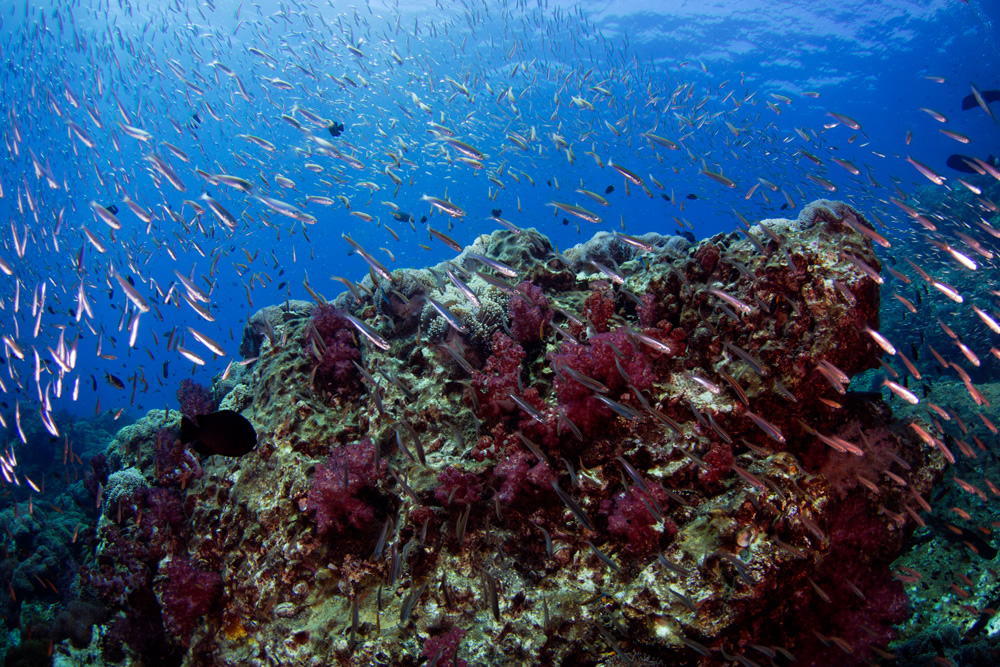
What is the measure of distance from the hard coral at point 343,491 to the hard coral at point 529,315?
7.44 feet

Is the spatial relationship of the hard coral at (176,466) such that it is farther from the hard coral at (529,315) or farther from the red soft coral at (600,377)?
the red soft coral at (600,377)

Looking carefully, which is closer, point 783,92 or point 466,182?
point 783,92

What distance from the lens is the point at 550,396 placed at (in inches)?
195

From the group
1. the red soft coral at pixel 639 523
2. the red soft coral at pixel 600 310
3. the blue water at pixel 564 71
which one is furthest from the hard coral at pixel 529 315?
the blue water at pixel 564 71

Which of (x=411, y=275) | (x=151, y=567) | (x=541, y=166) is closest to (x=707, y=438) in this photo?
(x=411, y=275)

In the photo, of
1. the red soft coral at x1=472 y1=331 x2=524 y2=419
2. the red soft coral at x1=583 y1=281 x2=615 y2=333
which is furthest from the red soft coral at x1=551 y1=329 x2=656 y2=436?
the red soft coral at x1=583 y1=281 x2=615 y2=333

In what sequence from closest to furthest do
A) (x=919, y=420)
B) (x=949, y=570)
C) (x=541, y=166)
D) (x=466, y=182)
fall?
(x=919, y=420) < (x=949, y=570) < (x=541, y=166) < (x=466, y=182)

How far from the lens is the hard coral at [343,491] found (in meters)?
4.20

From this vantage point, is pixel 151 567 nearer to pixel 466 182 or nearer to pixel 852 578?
pixel 852 578

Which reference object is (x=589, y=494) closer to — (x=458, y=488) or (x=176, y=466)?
(x=458, y=488)

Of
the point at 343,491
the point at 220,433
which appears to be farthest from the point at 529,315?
the point at 220,433

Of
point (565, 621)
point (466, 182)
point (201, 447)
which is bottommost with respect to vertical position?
point (565, 621)

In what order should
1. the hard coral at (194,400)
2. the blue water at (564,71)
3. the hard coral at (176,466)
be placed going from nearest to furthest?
the hard coral at (176,466) → the hard coral at (194,400) → the blue water at (564,71)

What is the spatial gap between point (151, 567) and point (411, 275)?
5.42m
